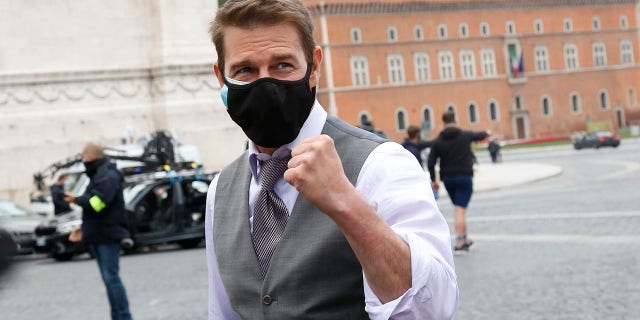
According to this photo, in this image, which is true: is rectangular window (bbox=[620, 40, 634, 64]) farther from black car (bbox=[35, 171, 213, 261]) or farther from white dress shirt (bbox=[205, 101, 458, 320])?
white dress shirt (bbox=[205, 101, 458, 320])

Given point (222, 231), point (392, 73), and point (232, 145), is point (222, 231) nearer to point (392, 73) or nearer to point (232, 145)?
point (232, 145)

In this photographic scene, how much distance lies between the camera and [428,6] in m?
73.5

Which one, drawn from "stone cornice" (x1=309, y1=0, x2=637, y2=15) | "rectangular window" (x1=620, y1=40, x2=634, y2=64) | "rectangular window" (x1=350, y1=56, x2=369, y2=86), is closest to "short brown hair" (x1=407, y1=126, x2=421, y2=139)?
"stone cornice" (x1=309, y1=0, x2=637, y2=15)

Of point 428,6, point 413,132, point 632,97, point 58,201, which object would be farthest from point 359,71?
point 413,132

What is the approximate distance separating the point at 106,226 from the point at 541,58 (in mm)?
74555

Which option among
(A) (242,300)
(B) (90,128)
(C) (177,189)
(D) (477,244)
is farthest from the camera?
(B) (90,128)

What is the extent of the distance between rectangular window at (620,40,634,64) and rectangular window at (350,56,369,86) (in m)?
23.3

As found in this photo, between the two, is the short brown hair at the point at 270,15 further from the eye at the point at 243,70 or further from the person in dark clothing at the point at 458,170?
the person in dark clothing at the point at 458,170

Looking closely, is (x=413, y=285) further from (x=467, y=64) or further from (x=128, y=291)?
(x=467, y=64)

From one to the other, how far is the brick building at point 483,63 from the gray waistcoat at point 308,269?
6584 centimetres

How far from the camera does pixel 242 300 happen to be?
7.12 feet

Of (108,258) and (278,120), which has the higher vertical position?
(278,120)

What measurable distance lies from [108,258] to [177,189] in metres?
7.57

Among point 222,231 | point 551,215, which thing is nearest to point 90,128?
point 551,215
